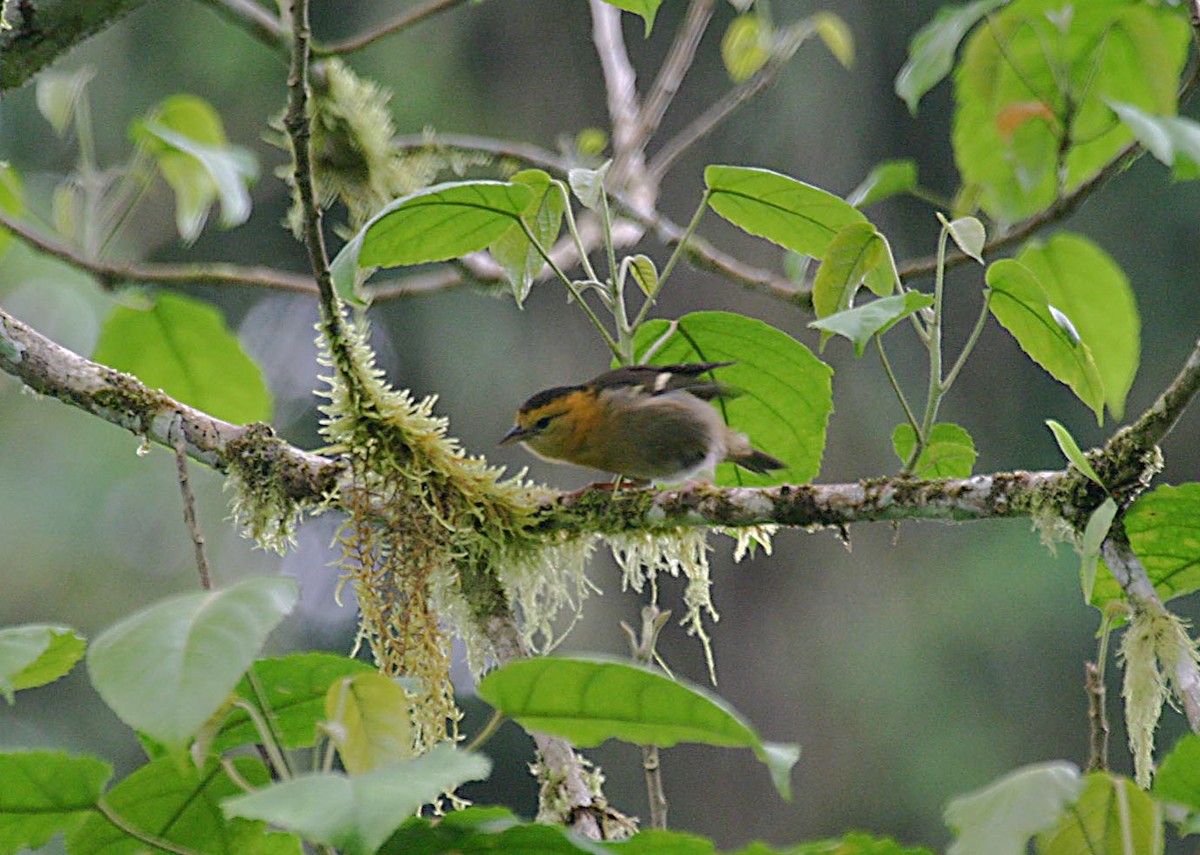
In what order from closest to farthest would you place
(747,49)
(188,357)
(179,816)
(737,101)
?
1. (179,816)
2. (188,357)
3. (737,101)
4. (747,49)

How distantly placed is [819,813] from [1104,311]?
5691 millimetres

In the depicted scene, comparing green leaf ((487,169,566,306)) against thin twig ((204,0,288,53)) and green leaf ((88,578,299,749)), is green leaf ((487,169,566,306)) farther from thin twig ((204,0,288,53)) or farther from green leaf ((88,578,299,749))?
thin twig ((204,0,288,53))

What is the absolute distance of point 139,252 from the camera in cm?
755

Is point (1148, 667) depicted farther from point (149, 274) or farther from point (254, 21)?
point (149, 274)

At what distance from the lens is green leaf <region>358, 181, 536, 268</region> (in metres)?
1.82

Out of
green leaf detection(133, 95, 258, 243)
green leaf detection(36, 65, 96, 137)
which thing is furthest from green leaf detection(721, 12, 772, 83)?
green leaf detection(36, 65, 96, 137)

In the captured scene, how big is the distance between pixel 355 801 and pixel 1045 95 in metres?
2.66

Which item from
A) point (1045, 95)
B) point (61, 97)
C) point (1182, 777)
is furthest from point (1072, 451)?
point (61, 97)

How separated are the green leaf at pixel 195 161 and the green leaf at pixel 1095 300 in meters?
1.74

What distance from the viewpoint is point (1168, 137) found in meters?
2.17

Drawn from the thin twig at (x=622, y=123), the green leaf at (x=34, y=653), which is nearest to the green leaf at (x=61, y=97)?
the thin twig at (x=622, y=123)

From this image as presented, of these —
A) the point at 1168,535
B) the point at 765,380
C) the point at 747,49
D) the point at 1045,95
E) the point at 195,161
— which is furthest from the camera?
the point at 747,49

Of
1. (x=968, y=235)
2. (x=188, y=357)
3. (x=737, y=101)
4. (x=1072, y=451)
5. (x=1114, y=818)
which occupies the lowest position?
(x=1114, y=818)

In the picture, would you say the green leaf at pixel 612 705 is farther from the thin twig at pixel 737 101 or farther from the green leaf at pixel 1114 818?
the thin twig at pixel 737 101
